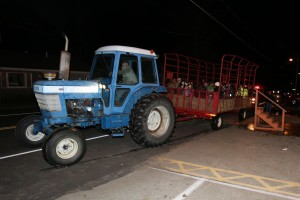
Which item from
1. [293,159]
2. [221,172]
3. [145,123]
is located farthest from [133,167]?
A: [293,159]

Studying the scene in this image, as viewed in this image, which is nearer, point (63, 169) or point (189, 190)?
point (189, 190)

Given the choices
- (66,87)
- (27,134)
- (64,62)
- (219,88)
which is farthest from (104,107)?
(219,88)

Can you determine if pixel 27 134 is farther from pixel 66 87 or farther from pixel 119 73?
pixel 119 73


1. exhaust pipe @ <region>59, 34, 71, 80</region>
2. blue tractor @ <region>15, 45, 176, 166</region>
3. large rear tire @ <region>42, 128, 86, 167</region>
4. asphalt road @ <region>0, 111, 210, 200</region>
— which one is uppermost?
exhaust pipe @ <region>59, 34, 71, 80</region>

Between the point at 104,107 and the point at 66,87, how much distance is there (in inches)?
42.8

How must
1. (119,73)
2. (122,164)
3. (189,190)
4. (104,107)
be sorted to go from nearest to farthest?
(189,190), (122,164), (104,107), (119,73)

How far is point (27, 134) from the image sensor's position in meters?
6.83

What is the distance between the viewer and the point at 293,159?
617 cm

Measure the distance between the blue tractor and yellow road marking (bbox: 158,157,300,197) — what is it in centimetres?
137

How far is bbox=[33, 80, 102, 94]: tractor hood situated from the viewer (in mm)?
5754

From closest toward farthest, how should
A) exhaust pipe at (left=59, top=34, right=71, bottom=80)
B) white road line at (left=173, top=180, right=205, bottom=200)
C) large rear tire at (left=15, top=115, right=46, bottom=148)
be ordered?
white road line at (left=173, top=180, right=205, bottom=200)
exhaust pipe at (left=59, top=34, right=71, bottom=80)
large rear tire at (left=15, top=115, right=46, bottom=148)


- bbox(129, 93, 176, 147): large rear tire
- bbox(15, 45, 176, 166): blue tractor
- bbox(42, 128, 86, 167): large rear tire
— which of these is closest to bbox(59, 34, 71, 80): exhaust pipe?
bbox(15, 45, 176, 166): blue tractor

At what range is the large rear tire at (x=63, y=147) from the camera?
5.20 metres

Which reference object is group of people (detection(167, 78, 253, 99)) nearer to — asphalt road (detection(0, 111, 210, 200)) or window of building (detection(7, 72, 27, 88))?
asphalt road (detection(0, 111, 210, 200))
